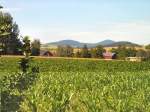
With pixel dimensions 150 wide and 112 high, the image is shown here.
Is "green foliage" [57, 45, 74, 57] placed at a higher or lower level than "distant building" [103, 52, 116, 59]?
higher

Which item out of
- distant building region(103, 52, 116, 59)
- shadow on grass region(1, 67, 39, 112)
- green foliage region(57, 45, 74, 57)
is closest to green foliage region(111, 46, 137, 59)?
distant building region(103, 52, 116, 59)

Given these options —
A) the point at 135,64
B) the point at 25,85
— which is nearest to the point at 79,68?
the point at 135,64

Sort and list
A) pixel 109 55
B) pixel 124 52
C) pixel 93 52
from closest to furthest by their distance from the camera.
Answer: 1. pixel 109 55
2. pixel 93 52
3. pixel 124 52

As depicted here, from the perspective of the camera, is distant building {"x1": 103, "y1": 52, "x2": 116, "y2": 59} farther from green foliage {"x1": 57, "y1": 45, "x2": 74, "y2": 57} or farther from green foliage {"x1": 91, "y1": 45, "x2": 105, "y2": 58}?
green foliage {"x1": 57, "y1": 45, "x2": 74, "y2": 57}

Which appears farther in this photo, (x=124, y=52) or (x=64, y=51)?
(x=64, y=51)

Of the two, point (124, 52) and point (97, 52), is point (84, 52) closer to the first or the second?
point (97, 52)

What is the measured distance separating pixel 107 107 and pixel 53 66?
42.5 meters

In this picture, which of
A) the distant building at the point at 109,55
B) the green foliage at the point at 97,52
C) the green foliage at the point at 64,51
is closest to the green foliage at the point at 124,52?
the distant building at the point at 109,55

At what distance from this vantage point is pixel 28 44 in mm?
17516

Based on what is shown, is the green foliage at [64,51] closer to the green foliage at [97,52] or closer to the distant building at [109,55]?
the green foliage at [97,52]

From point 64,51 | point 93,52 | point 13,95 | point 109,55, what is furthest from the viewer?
point 64,51

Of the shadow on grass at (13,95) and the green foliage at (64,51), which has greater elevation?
the green foliage at (64,51)

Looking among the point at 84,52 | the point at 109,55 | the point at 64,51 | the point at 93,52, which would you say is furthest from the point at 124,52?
the point at 64,51

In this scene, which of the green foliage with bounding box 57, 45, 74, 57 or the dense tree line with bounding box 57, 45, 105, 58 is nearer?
the dense tree line with bounding box 57, 45, 105, 58
